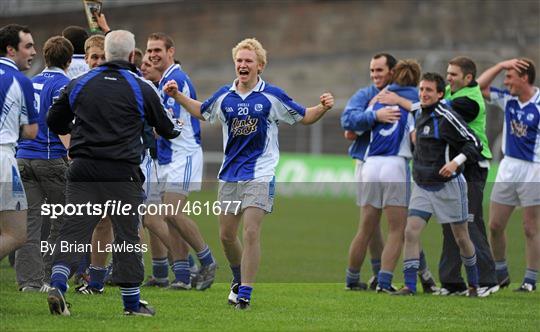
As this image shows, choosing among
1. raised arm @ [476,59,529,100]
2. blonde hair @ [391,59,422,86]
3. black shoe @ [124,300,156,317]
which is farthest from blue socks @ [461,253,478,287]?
black shoe @ [124,300,156,317]

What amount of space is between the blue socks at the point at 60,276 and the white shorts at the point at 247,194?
6.76ft

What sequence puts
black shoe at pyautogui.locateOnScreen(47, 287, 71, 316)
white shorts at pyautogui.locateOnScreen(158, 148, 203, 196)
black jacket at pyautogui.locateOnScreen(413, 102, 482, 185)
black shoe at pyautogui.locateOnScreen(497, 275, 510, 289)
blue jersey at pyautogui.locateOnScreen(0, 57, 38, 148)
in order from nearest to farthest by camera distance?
black shoe at pyautogui.locateOnScreen(47, 287, 71, 316) < blue jersey at pyautogui.locateOnScreen(0, 57, 38, 148) < black jacket at pyautogui.locateOnScreen(413, 102, 482, 185) < white shorts at pyautogui.locateOnScreen(158, 148, 203, 196) < black shoe at pyautogui.locateOnScreen(497, 275, 510, 289)

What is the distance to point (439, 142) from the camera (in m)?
13.0

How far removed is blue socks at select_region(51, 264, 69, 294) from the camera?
9.90 metres

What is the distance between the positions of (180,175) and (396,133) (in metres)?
2.48

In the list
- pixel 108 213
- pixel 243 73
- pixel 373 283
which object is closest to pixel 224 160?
pixel 243 73

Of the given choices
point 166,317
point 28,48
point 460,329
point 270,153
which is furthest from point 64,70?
point 460,329

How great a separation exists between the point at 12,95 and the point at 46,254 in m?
2.50

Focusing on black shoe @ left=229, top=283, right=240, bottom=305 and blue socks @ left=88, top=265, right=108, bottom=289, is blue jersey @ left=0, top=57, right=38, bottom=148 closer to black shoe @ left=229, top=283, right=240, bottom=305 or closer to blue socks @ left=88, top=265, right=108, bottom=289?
blue socks @ left=88, top=265, right=108, bottom=289

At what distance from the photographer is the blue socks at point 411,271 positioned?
Answer: 1305 centimetres

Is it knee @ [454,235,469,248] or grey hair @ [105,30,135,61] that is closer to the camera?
grey hair @ [105,30,135,61]

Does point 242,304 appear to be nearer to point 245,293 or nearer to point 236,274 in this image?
point 245,293

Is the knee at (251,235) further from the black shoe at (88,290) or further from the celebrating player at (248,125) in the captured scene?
the black shoe at (88,290)

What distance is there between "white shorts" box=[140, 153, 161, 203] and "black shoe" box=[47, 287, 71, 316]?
2.79m
